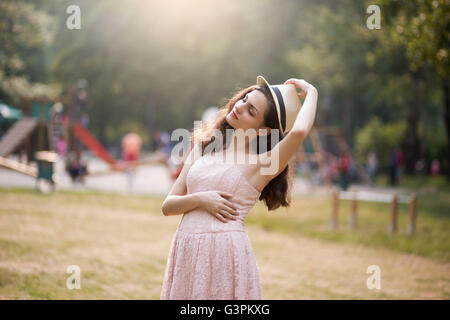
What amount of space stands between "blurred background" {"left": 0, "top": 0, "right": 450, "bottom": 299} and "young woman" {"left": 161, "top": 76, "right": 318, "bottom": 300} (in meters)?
2.89

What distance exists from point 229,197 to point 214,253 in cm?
36

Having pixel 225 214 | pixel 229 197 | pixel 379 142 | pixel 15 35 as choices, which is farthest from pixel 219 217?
pixel 379 142

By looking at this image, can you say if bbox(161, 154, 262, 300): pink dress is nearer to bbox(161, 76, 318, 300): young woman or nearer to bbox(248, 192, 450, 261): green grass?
bbox(161, 76, 318, 300): young woman

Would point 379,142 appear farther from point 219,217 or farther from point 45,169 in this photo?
point 219,217

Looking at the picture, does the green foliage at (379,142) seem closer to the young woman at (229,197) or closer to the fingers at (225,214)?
the young woman at (229,197)

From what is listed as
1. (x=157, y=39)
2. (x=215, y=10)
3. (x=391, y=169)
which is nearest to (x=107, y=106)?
(x=157, y=39)

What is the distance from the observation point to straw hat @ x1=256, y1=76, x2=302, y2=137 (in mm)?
3129

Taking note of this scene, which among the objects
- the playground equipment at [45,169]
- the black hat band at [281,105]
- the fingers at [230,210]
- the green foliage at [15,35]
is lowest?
the playground equipment at [45,169]

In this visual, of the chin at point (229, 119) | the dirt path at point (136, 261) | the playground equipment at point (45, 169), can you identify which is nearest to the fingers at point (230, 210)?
the chin at point (229, 119)

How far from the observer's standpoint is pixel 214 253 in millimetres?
2969

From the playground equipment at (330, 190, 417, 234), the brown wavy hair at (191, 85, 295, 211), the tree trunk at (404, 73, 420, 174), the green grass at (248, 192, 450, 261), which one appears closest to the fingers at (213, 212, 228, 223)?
the brown wavy hair at (191, 85, 295, 211)

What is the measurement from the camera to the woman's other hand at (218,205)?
2986 millimetres
